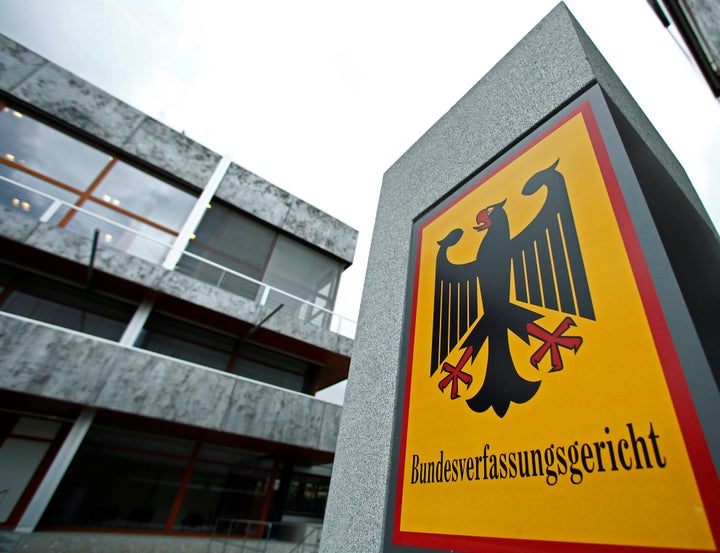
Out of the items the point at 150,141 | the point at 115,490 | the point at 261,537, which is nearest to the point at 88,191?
the point at 150,141

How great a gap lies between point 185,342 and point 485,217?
380 inches

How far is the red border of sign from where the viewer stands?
0.80m

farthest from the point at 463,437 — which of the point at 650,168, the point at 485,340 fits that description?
the point at 650,168

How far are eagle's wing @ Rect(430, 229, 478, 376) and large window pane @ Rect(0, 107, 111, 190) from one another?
11052 millimetres

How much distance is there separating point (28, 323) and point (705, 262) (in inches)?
392

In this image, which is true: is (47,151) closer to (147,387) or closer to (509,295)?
(147,387)

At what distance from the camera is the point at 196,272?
9.78m

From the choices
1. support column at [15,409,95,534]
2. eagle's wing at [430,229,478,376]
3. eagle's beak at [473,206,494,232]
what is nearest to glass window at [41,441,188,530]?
support column at [15,409,95,534]

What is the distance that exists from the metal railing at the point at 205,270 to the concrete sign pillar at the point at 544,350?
8.61m

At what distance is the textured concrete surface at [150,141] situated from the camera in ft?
29.3

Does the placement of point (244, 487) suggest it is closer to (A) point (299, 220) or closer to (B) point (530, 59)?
(A) point (299, 220)

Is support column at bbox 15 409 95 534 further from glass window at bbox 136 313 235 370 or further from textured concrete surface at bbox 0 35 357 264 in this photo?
textured concrete surface at bbox 0 35 357 264

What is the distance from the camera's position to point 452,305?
178cm

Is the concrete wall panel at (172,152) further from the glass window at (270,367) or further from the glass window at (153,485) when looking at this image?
the glass window at (153,485)
